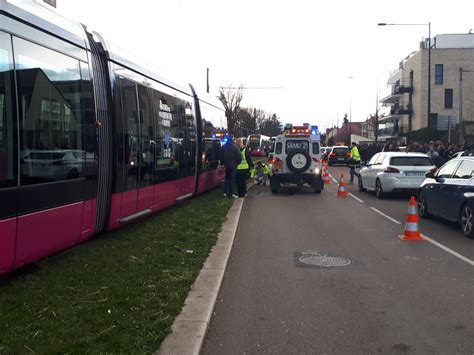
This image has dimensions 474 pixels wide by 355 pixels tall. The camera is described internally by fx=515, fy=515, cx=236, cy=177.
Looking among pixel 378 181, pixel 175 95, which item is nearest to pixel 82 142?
pixel 175 95

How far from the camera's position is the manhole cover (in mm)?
7298

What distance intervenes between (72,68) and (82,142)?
3.02 ft

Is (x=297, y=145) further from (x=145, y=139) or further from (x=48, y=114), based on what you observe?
(x=48, y=114)

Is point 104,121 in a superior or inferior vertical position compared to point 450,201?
superior

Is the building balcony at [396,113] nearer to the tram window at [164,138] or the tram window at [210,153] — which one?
the tram window at [210,153]

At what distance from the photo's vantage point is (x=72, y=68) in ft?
20.9

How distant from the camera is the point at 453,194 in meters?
10.2

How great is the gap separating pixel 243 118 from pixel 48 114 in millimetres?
94012

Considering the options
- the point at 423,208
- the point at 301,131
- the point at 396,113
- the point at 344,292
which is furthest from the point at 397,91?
the point at 344,292

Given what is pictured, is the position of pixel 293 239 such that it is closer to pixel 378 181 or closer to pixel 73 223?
pixel 73 223

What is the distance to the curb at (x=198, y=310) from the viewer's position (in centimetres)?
408

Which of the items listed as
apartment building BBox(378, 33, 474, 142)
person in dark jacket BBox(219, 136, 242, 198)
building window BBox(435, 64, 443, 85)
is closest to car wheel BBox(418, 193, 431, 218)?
person in dark jacket BBox(219, 136, 242, 198)

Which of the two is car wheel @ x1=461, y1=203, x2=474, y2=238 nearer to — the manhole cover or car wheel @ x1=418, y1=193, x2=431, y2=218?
car wheel @ x1=418, y1=193, x2=431, y2=218

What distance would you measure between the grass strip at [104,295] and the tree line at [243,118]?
77.7 ft
